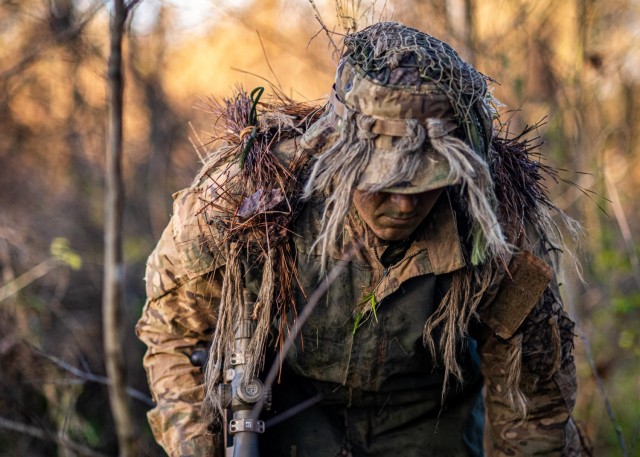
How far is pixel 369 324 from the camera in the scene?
297 cm

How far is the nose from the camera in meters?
A: 2.70

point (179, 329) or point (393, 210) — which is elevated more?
point (393, 210)

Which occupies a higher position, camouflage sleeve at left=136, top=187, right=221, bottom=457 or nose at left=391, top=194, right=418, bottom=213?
nose at left=391, top=194, right=418, bottom=213

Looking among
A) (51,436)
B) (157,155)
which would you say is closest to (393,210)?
(51,436)

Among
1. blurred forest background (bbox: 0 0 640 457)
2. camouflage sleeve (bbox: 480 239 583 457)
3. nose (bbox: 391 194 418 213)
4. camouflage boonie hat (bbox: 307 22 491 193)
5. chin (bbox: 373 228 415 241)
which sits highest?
blurred forest background (bbox: 0 0 640 457)

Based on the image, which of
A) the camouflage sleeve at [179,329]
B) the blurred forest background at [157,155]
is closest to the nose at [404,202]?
the camouflage sleeve at [179,329]

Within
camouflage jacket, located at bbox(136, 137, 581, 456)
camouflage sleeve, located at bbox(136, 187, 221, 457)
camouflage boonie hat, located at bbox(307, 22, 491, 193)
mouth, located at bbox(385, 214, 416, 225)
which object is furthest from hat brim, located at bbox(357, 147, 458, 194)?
camouflage sleeve, located at bbox(136, 187, 221, 457)

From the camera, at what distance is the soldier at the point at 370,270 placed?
272cm

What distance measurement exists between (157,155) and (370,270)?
5.55 metres

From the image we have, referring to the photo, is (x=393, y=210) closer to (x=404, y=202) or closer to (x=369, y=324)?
(x=404, y=202)

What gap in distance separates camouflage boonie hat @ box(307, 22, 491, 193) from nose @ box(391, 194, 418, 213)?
0.24 ft

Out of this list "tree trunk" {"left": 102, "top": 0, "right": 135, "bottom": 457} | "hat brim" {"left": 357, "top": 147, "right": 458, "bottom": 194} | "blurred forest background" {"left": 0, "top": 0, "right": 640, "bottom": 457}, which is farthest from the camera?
"blurred forest background" {"left": 0, "top": 0, "right": 640, "bottom": 457}

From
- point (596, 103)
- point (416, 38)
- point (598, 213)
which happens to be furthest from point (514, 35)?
point (416, 38)

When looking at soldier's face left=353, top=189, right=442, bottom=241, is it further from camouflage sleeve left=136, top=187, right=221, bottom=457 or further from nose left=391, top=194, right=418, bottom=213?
camouflage sleeve left=136, top=187, right=221, bottom=457
